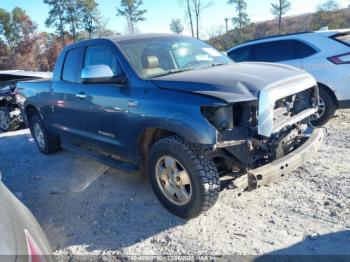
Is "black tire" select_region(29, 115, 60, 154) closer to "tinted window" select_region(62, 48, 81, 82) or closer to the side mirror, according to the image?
"tinted window" select_region(62, 48, 81, 82)

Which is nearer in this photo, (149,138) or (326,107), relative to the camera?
(149,138)

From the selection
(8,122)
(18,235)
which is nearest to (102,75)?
(18,235)

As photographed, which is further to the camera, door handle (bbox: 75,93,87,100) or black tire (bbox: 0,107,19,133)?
black tire (bbox: 0,107,19,133)

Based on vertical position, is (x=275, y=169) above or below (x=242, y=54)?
below

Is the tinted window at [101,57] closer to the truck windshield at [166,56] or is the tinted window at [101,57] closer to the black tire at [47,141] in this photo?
the truck windshield at [166,56]

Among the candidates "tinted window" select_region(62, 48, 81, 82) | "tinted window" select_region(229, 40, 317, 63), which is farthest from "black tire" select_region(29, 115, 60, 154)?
"tinted window" select_region(229, 40, 317, 63)

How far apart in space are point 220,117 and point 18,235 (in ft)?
7.14

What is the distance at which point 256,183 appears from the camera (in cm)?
345

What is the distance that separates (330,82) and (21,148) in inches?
243

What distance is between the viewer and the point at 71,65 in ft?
18.1

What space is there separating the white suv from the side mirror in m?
3.76

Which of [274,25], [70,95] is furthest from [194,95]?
[274,25]

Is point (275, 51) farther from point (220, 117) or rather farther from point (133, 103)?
point (220, 117)

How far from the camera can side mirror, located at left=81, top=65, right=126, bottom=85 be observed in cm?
425
